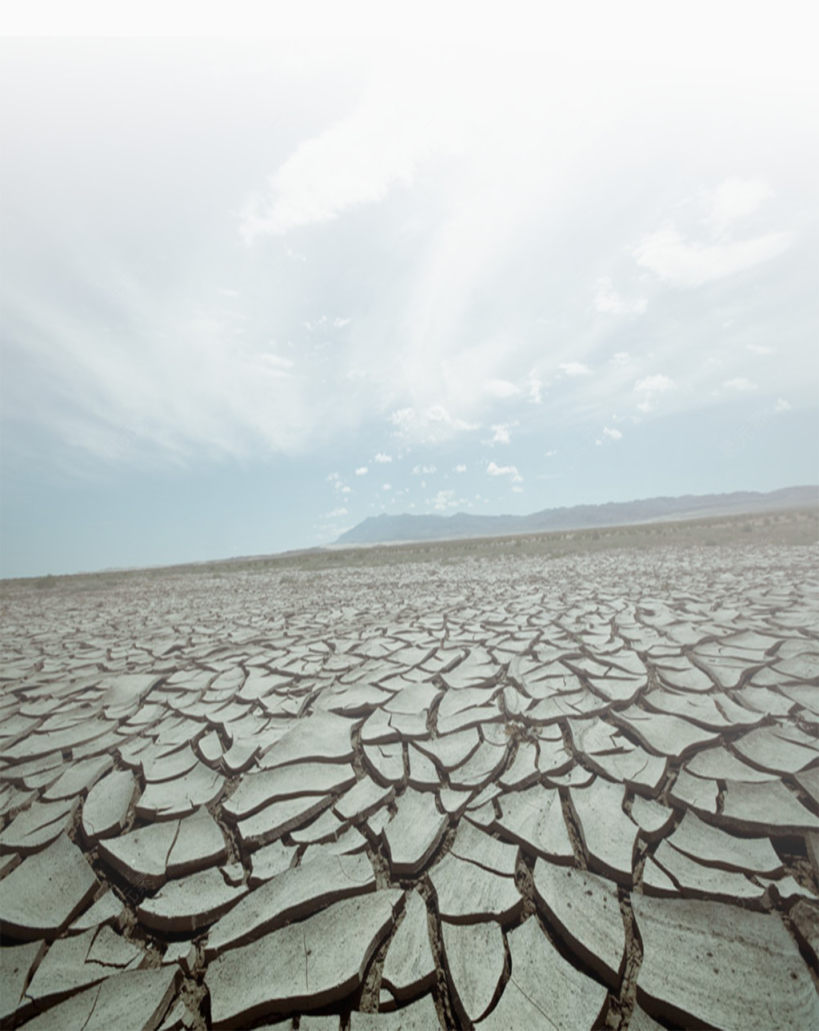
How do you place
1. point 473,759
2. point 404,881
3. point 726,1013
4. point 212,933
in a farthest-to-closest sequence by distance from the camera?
point 473,759 < point 404,881 < point 212,933 < point 726,1013

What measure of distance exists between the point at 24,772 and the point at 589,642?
329 centimetres

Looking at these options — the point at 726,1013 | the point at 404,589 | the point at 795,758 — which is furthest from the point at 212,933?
the point at 404,589

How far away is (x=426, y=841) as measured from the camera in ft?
4.53

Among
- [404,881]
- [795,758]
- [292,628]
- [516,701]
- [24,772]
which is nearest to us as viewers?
[404,881]

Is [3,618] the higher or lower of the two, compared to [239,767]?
higher

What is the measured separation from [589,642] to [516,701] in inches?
43.3

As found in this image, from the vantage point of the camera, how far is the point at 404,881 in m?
1.25

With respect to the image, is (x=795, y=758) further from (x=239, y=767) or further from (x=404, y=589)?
(x=404, y=589)

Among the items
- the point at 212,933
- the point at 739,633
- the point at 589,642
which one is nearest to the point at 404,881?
the point at 212,933

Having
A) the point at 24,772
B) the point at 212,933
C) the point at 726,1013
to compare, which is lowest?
the point at 726,1013

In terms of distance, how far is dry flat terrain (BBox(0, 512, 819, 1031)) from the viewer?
3.20 ft

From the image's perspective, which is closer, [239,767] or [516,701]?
[239,767]

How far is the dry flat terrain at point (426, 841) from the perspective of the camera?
3.20 ft

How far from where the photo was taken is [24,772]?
195 cm
